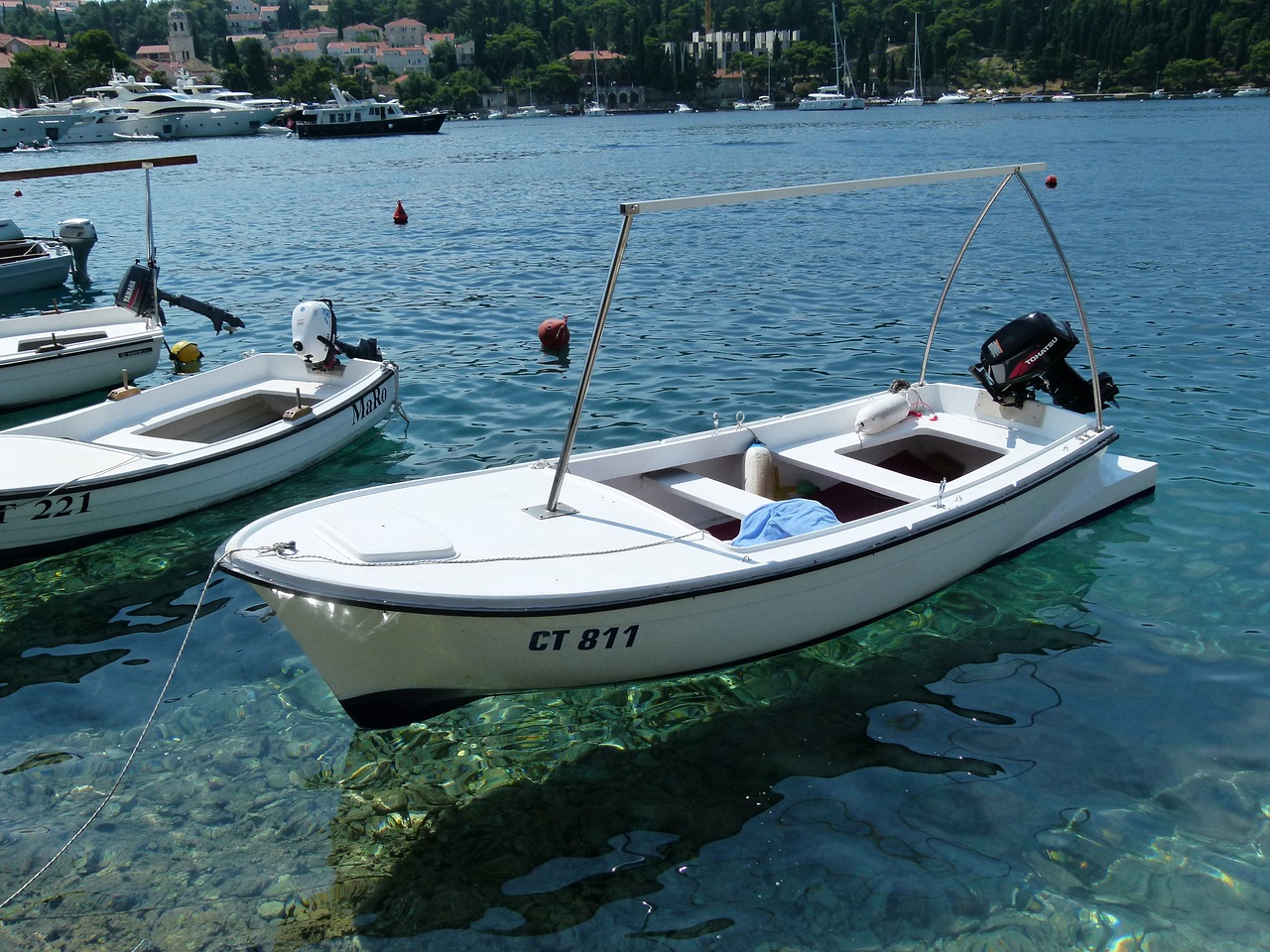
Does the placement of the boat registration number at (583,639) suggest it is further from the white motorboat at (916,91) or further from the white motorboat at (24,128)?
the white motorboat at (916,91)

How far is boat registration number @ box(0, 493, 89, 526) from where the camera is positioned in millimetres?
8305

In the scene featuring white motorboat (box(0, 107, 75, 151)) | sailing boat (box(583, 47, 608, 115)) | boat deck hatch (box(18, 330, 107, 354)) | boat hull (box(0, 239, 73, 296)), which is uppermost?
sailing boat (box(583, 47, 608, 115))

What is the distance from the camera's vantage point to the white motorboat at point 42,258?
65.6 feet

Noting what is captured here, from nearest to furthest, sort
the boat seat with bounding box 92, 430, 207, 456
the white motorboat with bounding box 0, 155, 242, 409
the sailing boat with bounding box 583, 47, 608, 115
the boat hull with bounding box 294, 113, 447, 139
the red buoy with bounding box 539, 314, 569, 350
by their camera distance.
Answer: the boat seat with bounding box 92, 430, 207, 456
the white motorboat with bounding box 0, 155, 242, 409
the red buoy with bounding box 539, 314, 569, 350
the boat hull with bounding box 294, 113, 447, 139
the sailing boat with bounding box 583, 47, 608, 115

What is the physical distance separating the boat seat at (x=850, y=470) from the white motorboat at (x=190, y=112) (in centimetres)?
10677

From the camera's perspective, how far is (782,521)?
277 inches

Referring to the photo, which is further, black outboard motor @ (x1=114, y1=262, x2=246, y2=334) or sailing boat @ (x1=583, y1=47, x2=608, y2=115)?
sailing boat @ (x1=583, y1=47, x2=608, y2=115)

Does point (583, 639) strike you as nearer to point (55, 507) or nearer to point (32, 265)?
point (55, 507)

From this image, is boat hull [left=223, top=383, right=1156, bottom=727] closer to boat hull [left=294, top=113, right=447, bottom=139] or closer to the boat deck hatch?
the boat deck hatch

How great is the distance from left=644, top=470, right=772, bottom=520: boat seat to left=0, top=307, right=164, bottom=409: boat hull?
315 inches

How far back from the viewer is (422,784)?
20.3 feet

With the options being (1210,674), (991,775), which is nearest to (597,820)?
(991,775)

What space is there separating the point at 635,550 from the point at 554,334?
33.7ft

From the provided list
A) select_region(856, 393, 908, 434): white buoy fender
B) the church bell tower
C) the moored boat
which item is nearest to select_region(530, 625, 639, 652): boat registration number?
select_region(856, 393, 908, 434): white buoy fender
